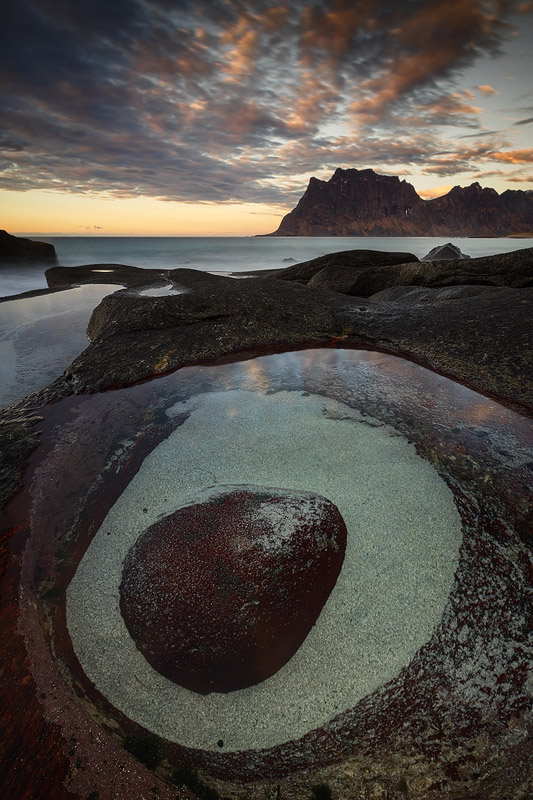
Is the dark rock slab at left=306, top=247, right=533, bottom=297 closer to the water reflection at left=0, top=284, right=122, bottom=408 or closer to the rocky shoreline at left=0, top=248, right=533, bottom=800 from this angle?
the rocky shoreline at left=0, top=248, right=533, bottom=800

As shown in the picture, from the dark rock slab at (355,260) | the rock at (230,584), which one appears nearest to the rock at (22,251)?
the dark rock slab at (355,260)

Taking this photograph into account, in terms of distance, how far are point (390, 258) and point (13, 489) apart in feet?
29.3

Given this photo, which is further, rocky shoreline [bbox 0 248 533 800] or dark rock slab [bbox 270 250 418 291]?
dark rock slab [bbox 270 250 418 291]

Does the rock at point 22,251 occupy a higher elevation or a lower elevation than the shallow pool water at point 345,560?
higher

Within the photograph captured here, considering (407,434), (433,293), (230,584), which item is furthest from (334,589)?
(433,293)

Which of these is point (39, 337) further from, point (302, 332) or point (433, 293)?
point (433, 293)

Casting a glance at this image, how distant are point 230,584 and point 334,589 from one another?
1.35ft

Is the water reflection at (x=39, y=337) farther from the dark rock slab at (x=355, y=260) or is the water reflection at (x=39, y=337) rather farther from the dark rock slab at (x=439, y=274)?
the dark rock slab at (x=355, y=260)

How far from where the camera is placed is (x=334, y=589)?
1.49 m

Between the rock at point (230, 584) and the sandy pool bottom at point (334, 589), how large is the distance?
0.04 m

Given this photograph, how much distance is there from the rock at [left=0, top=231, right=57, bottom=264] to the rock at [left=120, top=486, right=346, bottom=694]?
24169 mm

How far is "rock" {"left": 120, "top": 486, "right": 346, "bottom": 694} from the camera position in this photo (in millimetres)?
1316

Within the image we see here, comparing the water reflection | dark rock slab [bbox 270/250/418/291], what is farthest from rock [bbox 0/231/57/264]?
dark rock slab [bbox 270/250/418/291]

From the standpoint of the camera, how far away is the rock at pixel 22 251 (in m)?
20.3
